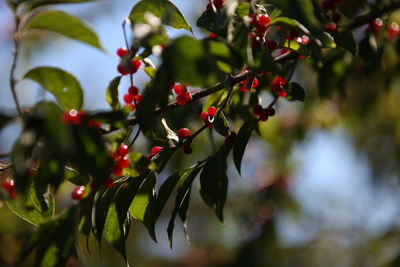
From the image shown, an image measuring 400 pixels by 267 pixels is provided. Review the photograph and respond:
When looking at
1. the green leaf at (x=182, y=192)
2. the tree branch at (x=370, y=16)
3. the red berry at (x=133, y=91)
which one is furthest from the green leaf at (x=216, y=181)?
the tree branch at (x=370, y=16)

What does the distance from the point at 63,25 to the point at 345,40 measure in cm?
64

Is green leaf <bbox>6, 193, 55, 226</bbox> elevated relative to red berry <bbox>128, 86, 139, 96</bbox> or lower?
lower

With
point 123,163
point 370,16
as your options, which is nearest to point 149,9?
point 123,163

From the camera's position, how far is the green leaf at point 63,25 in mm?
1031

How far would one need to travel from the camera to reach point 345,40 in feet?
4.06

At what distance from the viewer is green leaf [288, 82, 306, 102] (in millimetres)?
1219

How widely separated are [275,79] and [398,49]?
28.9 inches

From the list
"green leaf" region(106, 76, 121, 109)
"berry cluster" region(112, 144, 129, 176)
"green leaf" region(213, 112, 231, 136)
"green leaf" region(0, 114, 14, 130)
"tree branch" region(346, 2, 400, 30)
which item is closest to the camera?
"green leaf" region(0, 114, 14, 130)

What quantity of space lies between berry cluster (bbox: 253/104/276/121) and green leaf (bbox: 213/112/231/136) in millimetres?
181

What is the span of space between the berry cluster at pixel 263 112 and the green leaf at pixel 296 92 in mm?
88

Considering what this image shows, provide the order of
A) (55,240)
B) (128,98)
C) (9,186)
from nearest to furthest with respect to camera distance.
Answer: (55,240) < (9,186) < (128,98)

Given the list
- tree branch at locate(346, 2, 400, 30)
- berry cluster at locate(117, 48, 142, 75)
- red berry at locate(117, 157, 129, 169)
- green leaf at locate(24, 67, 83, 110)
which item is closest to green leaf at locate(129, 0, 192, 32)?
berry cluster at locate(117, 48, 142, 75)

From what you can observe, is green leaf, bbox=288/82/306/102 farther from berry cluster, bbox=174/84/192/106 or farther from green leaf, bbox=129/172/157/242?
green leaf, bbox=129/172/157/242

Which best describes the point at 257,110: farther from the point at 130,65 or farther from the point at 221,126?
the point at 130,65
